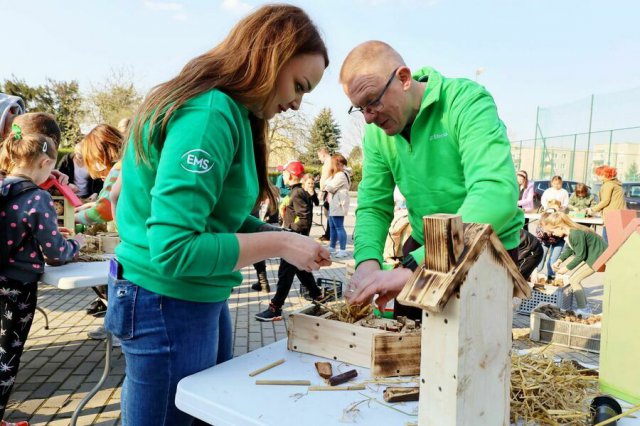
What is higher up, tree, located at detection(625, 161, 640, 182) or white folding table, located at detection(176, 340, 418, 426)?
tree, located at detection(625, 161, 640, 182)

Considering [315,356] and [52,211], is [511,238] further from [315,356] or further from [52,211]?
[52,211]

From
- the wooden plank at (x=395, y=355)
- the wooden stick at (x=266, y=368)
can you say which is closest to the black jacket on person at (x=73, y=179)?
the wooden stick at (x=266, y=368)

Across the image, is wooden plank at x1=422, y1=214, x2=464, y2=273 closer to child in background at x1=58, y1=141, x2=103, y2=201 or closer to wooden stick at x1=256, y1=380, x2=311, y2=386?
wooden stick at x1=256, y1=380, x2=311, y2=386

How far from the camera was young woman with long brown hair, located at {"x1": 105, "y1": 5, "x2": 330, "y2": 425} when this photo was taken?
1116 millimetres

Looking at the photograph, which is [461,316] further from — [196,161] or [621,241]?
[621,241]

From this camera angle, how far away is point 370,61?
1.83 meters

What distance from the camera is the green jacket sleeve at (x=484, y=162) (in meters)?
1.49

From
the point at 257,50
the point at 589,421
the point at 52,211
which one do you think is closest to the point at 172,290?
the point at 257,50

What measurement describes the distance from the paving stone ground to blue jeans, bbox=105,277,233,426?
4.47 ft

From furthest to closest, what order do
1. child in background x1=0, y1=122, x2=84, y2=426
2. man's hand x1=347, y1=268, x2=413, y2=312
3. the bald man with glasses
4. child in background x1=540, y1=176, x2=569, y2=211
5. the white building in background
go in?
the white building in background, child in background x1=540, y1=176, x2=569, y2=211, child in background x1=0, y1=122, x2=84, y2=426, the bald man with glasses, man's hand x1=347, y1=268, x2=413, y2=312

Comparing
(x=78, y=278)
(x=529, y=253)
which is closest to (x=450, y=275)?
(x=78, y=278)

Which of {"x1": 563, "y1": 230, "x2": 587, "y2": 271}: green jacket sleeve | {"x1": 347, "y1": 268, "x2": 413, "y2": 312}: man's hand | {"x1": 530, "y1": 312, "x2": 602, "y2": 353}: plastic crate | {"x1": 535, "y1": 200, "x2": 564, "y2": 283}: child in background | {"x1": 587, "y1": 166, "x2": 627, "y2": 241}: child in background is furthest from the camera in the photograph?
{"x1": 587, "y1": 166, "x2": 627, "y2": 241}: child in background

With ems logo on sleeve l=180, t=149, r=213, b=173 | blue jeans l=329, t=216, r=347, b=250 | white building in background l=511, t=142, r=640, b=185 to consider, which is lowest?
blue jeans l=329, t=216, r=347, b=250

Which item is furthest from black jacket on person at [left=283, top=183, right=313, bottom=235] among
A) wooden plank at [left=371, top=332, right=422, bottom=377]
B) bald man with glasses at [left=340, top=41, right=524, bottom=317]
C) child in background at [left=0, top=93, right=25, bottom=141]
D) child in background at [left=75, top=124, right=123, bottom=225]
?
wooden plank at [left=371, top=332, right=422, bottom=377]
